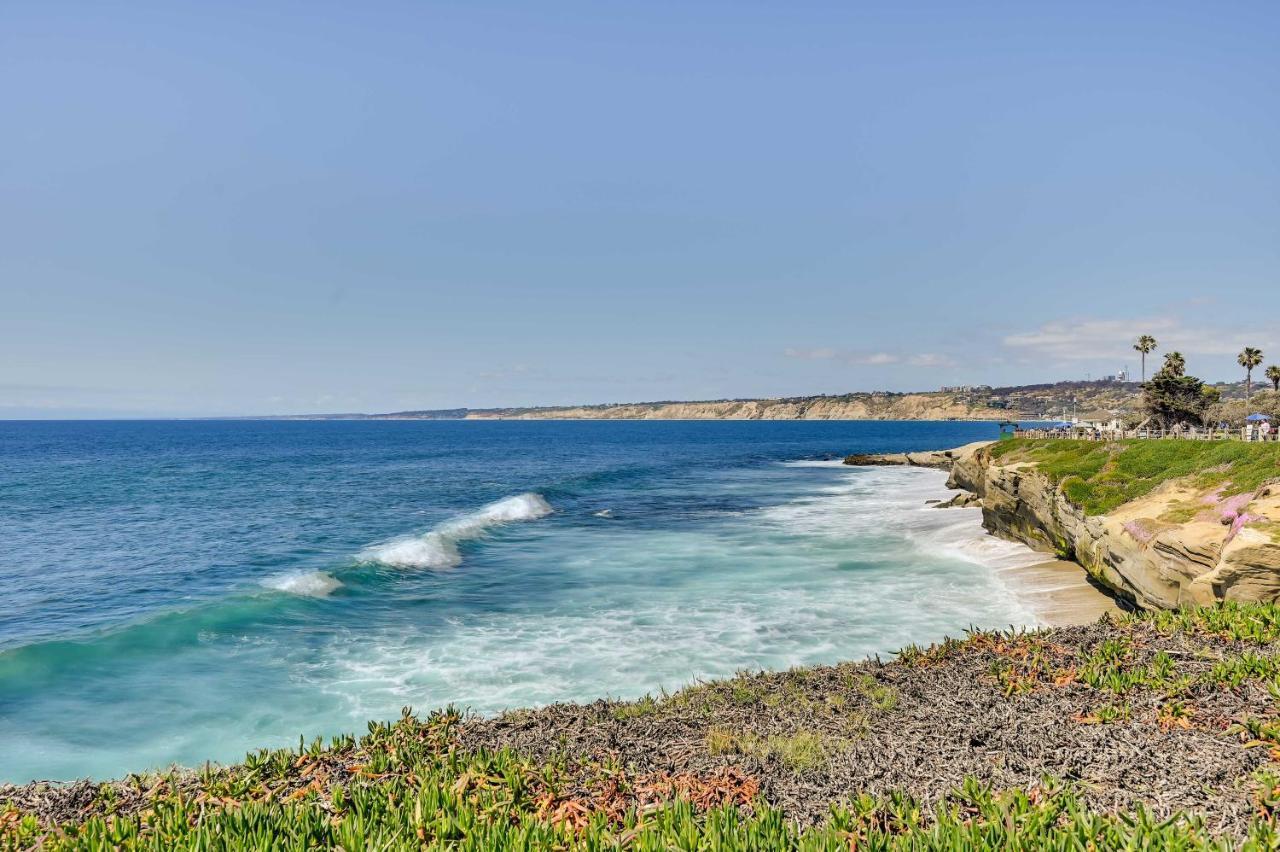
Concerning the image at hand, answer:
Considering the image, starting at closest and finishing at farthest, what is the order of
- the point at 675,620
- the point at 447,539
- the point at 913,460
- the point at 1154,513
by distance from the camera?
the point at 1154,513 < the point at 675,620 < the point at 447,539 < the point at 913,460

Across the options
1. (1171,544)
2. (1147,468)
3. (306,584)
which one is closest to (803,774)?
(1171,544)

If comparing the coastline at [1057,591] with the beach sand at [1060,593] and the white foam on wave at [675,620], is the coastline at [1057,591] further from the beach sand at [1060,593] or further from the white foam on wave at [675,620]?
the white foam on wave at [675,620]

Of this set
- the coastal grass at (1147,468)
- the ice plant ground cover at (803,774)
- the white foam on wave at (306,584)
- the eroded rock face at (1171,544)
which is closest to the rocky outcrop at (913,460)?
the coastal grass at (1147,468)

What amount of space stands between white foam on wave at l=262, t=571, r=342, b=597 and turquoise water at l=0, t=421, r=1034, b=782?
113 mm

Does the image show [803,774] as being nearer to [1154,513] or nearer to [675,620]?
[675,620]

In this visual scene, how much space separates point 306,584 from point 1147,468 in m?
32.9

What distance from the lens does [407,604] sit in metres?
23.9

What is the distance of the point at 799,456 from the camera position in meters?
106

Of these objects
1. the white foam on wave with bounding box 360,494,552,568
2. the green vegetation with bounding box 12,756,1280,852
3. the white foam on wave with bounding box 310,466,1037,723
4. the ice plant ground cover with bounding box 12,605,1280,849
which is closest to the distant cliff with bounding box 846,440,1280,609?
the white foam on wave with bounding box 310,466,1037,723

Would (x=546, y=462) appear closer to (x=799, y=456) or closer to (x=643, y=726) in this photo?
(x=799, y=456)

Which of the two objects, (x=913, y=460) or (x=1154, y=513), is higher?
(x=1154, y=513)

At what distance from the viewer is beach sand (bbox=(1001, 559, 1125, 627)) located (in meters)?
19.9

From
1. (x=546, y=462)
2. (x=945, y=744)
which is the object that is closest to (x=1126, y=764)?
(x=945, y=744)

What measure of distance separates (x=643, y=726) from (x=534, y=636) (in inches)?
470
